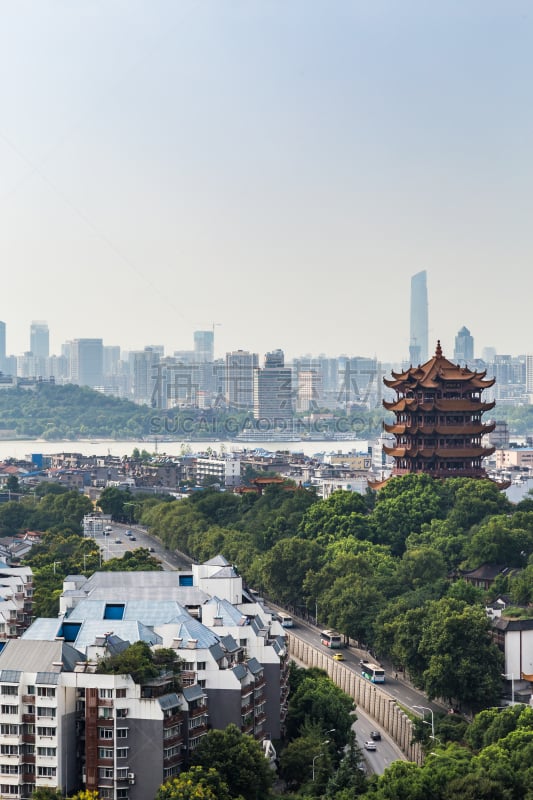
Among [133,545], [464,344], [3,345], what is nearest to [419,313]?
[464,344]

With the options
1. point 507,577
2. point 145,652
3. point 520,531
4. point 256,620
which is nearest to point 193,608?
point 256,620

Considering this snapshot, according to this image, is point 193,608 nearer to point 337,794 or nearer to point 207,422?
point 337,794

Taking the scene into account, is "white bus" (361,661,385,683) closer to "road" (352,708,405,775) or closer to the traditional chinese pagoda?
"road" (352,708,405,775)

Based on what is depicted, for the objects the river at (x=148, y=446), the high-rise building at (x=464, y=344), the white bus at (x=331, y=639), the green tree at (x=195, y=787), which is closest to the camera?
the green tree at (x=195, y=787)

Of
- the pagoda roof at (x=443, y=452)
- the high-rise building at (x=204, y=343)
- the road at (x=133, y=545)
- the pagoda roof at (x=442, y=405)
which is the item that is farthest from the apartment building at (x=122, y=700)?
the high-rise building at (x=204, y=343)

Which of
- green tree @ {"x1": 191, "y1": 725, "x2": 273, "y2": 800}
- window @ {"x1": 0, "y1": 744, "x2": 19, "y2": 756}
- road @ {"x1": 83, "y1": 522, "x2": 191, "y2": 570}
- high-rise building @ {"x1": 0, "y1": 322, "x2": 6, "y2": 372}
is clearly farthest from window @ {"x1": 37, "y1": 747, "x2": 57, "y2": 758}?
high-rise building @ {"x1": 0, "y1": 322, "x2": 6, "y2": 372}

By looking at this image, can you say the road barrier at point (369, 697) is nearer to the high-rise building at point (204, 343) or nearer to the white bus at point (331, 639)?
the white bus at point (331, 639)

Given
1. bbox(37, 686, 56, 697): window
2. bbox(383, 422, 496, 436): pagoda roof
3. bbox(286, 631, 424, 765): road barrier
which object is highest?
bbox(383, 422, 496, 436): pagoda roof
